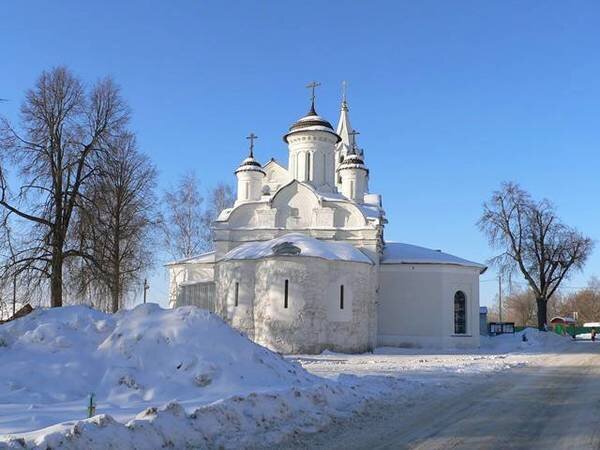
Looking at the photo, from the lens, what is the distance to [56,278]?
2153 centimetres

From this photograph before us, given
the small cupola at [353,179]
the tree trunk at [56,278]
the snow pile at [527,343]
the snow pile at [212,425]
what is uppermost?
the small cupola at [353,179]

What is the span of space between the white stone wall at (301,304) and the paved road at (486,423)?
41.2 feet

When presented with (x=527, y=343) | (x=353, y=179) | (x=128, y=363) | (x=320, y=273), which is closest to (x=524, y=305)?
(x=527, y=343)

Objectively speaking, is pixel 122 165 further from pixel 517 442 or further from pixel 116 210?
pixel 517 442

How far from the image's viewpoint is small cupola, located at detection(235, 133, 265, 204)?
38.6m

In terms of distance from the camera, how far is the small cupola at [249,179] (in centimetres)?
3859

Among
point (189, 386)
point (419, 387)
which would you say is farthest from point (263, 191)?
point (189, 386)

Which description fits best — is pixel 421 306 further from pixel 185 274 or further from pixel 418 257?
pixel 185 274

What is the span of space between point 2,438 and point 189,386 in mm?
4282

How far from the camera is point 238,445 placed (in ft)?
24.9

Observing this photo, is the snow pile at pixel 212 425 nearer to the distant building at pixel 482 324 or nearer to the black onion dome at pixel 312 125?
the black onion dome at pixel 312 125

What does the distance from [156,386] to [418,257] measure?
23215 mm

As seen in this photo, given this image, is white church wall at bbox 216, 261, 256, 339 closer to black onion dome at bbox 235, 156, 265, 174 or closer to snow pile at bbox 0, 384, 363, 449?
black onion dome at bbox 235, 156, 265, 174

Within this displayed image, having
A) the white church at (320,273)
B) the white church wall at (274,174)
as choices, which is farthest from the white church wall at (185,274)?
A: the white church wall at (274,174)
